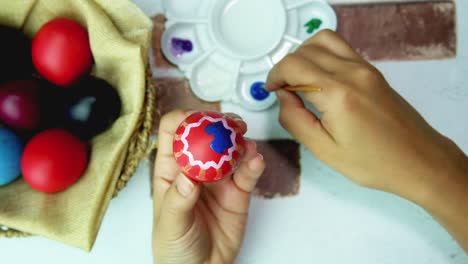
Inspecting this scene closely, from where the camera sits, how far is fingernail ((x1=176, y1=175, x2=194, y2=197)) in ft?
2.40

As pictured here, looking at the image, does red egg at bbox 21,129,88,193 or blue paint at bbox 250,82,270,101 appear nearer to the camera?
red egg at bbox 21,129,88,193

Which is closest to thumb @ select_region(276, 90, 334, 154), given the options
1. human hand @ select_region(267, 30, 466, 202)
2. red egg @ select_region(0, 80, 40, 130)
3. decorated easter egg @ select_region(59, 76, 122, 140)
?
human hand @ select_region(267, 30, 466, 202)

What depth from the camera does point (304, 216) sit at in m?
0.96

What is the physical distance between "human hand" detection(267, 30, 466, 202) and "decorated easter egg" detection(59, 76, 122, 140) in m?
0.24

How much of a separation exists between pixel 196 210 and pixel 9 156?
267 mm

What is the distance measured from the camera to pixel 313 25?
97 centimetres

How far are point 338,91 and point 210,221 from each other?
258 mm

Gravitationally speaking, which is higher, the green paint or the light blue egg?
the green paint

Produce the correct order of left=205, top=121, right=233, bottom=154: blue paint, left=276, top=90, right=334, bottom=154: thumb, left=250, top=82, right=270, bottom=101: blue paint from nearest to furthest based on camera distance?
left=205, top=121, right=233, bottom=154: blue paint, left=276, top=90, right=334, bottom=154: thumb, left=250, top=82, right=270, bottom=101: blue paint

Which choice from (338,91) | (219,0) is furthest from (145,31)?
(338,91)

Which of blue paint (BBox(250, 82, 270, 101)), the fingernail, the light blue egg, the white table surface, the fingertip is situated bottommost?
the white table surface

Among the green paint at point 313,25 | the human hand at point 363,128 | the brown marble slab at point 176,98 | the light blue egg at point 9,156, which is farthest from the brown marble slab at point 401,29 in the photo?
the light blue egg at point 9,156

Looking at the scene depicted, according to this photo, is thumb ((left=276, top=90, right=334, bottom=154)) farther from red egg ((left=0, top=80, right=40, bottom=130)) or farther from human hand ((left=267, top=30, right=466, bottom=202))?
red egg ((left=0, top=80, right=40, bottom=130))

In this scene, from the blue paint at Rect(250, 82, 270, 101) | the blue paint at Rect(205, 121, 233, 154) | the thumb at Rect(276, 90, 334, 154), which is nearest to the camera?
the blue paint at Rect(205, 121, 233, 154)
